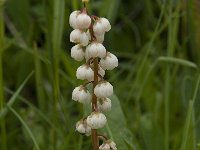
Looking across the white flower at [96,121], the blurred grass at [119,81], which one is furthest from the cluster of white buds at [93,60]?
the blurred grass at [119,81]

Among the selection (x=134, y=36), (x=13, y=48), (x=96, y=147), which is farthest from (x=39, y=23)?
(x=96, y=147)

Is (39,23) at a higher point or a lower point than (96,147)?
higher

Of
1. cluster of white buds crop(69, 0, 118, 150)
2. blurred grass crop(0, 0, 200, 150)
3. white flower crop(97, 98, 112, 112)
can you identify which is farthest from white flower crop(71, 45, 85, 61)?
blurred grass crop(0, 0, 200, 150)

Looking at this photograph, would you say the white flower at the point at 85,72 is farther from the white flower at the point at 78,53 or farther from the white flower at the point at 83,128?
the white flower at the point at 83,128

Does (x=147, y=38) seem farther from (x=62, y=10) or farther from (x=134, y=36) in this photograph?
(x=62, y=10)

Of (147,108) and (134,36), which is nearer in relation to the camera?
Answer: (147,108)

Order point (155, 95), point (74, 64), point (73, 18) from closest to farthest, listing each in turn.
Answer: point (73, 18), point (74, 64), point (155, 95)

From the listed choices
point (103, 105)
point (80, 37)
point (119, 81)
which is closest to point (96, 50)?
point (80, 37)

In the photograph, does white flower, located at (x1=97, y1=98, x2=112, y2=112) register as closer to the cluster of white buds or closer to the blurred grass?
the cluster of white buds
